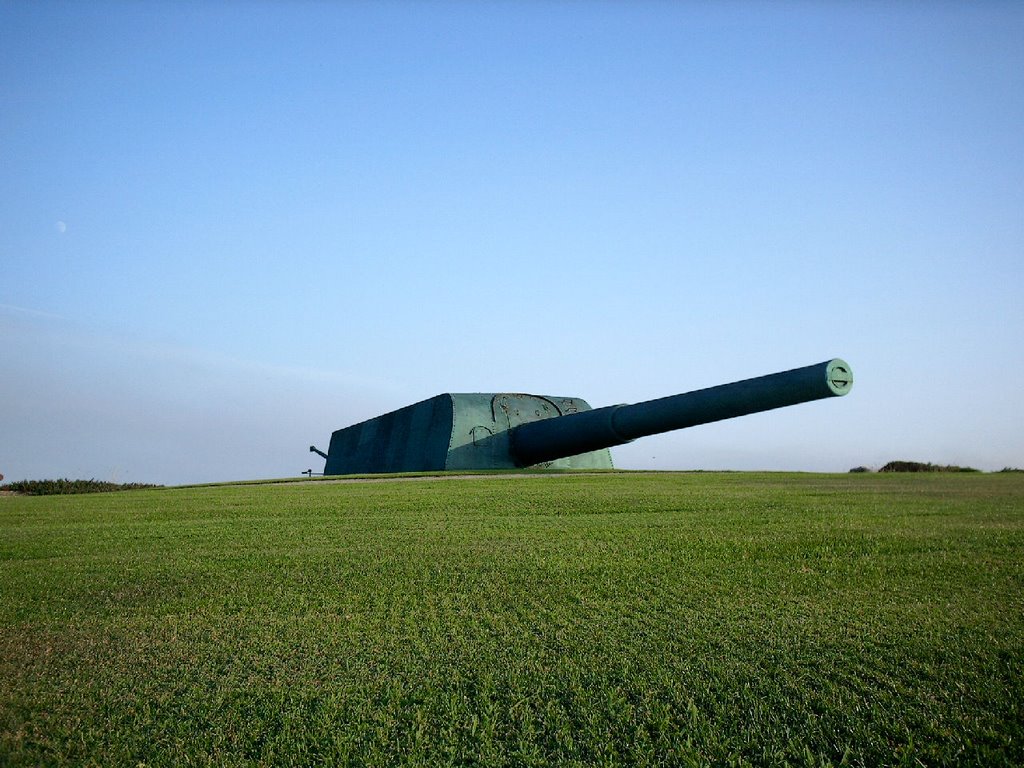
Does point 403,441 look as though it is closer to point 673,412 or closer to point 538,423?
point 538,423

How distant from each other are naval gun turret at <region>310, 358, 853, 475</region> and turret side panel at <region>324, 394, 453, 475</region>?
22 millimetres

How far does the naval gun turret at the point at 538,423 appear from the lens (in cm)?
808

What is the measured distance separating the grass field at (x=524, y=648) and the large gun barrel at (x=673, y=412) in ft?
9.39

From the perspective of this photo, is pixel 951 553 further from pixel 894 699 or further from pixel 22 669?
pixel 22 669

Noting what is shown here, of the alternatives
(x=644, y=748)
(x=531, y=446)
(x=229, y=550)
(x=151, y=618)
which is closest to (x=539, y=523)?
(x=229, y=550)

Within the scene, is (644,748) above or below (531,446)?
below

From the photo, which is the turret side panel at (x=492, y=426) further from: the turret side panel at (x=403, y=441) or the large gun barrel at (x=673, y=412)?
the large gun barrel at (x=673, y=412)

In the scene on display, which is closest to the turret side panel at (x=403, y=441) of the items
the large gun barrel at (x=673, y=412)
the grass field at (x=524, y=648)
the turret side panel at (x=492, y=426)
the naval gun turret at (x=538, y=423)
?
the naval gun turret at (x=538, y=423)

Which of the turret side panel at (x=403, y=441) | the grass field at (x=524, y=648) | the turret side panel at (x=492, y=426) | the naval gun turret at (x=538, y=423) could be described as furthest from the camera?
the turret side panel at (x=403, y=441)

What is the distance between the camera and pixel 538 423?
45.3ft

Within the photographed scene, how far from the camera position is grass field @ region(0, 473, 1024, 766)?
70.5 inches

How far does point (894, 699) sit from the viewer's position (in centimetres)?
194

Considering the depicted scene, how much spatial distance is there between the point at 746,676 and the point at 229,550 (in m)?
3.41

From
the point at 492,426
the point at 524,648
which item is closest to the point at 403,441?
the point at 492,426
